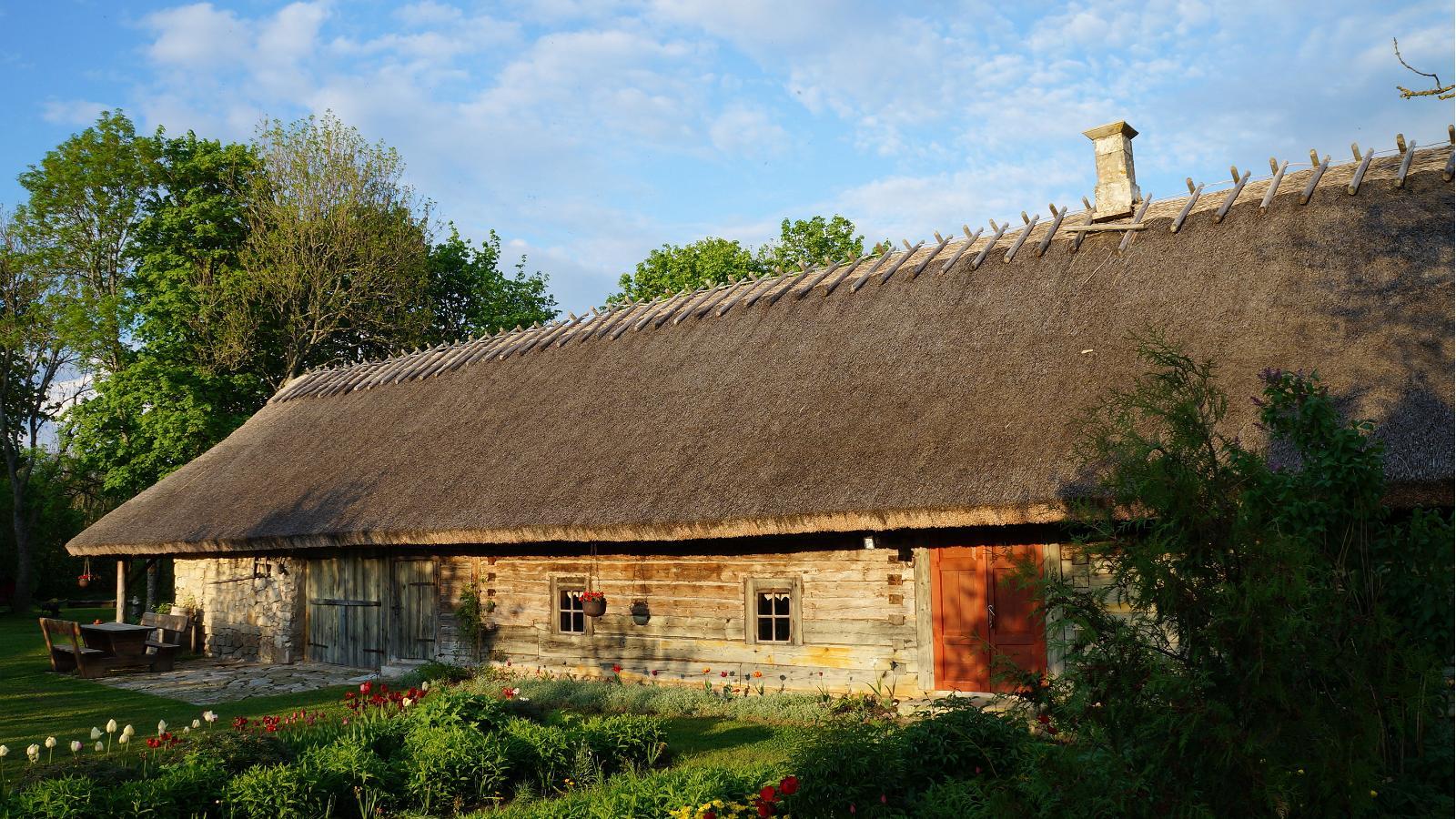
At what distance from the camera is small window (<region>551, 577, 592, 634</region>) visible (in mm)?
12938

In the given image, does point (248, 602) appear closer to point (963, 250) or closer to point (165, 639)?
point (165, 639)

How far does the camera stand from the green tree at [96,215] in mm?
26969

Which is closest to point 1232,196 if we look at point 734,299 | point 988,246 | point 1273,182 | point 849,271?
point 1273,182

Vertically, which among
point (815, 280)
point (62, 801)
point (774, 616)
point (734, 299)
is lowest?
point (62, 801)

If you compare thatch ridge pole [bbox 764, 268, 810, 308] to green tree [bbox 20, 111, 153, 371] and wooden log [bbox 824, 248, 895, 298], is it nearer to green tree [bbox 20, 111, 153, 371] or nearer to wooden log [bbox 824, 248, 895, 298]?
wooden log [bbox 824, 248, 895, 298]

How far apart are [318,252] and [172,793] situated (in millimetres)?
22880

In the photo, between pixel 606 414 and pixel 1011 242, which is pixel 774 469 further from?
pixel 1011 242

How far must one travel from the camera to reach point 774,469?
1050 cm

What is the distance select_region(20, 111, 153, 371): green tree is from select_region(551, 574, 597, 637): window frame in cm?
1926

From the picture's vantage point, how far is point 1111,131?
13.1 meters

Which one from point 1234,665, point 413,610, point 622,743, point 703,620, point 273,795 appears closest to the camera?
point 1234,665

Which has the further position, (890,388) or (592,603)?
(592,603)

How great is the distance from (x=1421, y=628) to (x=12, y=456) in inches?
1270

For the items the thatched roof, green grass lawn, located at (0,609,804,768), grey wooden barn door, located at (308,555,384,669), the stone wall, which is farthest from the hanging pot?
the stone wall
